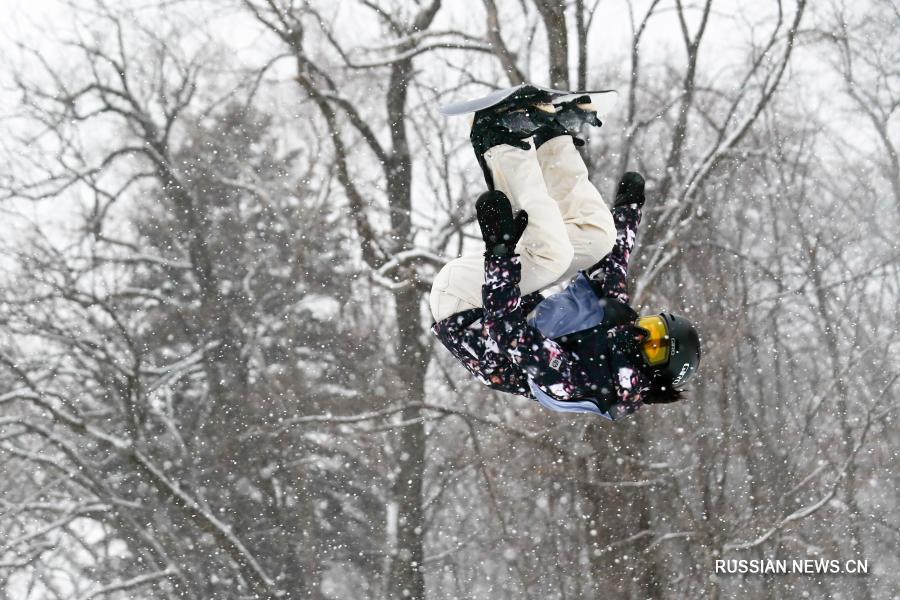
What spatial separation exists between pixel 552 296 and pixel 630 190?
617mm

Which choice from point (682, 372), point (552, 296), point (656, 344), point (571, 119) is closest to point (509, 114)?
point (571, 119)

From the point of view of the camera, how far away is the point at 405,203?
1180 cm

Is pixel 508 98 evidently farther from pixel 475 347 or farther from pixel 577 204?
pixel 475 347

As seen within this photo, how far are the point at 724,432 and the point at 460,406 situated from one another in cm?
373

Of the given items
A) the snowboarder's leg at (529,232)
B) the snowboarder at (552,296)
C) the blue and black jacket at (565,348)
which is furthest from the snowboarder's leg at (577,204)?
the snowboarder's leg at (529,232)

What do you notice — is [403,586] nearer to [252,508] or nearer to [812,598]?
[252,508]

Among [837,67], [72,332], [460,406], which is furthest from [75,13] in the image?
[837,67]

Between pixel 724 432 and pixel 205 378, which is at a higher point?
pixel 205 378

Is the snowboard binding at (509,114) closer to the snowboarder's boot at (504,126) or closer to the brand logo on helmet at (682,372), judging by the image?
the snowboarder's boot at (504,126)

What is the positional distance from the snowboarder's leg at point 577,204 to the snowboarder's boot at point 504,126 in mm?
306

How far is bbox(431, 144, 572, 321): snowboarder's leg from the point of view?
112 inches

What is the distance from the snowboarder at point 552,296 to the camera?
285 centimetres

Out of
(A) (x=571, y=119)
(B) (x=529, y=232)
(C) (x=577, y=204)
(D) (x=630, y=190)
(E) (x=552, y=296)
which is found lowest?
(E) (x=552, y=296)

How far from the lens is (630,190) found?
3.41 meters
